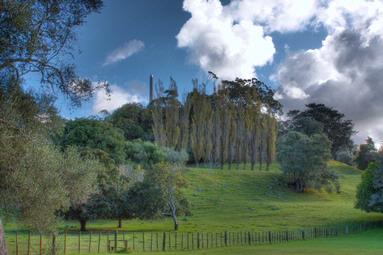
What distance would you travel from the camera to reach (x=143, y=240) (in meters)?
43.2

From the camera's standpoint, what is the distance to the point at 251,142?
115562 millimetres

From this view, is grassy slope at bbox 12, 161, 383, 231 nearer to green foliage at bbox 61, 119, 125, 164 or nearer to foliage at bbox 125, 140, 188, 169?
foliage at bbox 125, 140, 188, 169

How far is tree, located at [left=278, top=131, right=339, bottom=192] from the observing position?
302 ft

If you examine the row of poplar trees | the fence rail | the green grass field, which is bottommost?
the fence rail

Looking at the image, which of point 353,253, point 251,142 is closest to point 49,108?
point 353,253

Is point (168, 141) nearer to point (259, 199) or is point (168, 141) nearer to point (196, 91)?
point (196, 91)

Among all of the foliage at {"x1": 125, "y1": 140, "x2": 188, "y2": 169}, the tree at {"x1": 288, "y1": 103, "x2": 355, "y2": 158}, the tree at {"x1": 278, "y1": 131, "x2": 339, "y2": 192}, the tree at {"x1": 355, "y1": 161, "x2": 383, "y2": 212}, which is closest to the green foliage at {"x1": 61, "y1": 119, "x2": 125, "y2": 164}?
the foliage at {"x1": 125, "y1": 140, "x2": 188, "y2": 169}

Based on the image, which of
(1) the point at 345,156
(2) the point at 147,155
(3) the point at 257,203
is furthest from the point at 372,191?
(1) the point at 345,156

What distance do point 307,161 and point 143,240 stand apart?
54215 millimetres

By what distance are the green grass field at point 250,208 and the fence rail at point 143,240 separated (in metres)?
0.88

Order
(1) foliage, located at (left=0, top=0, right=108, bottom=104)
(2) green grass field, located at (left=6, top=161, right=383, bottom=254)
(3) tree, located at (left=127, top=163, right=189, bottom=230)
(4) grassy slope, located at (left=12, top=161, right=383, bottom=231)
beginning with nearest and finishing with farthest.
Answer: (1) foliage, located at (left=0, top=0, right=108, bottom=104), (3) tree, located at (left=127, top=163, right=189, bottom=230), (2) green grass field, located at (left=6, top=161, right=383, bottom=254), (4) grassy slope, located at (left=12, top=161, right=383, bottom=231)

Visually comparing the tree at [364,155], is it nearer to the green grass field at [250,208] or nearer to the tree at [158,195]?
the green grass field at [250,208]

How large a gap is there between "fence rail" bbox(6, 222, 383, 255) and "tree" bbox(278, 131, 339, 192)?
100 ft

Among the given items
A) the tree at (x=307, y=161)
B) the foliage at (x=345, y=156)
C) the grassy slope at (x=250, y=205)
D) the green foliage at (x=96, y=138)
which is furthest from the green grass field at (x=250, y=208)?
the foliage at (x=345, y=156)
